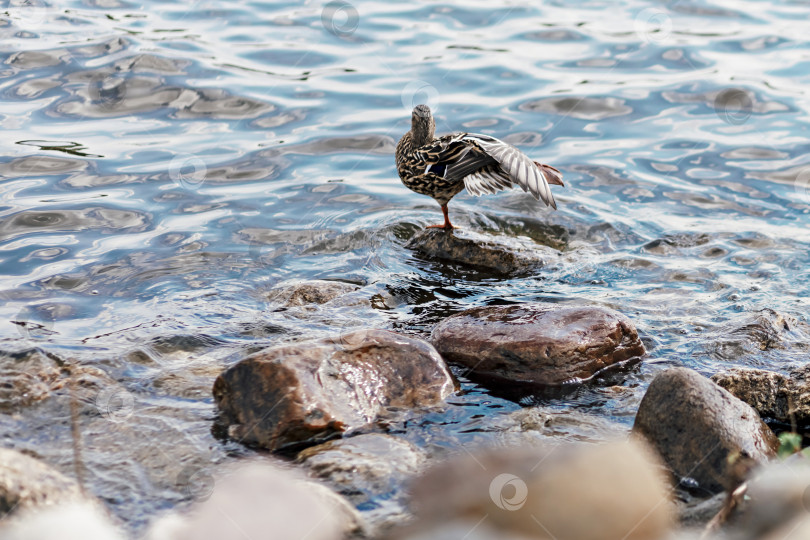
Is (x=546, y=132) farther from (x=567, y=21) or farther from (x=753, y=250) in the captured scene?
(x=567, y=21)

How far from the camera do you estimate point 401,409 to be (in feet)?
14.8

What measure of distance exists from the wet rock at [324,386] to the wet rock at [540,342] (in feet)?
1.17

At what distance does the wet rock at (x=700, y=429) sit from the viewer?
392cm

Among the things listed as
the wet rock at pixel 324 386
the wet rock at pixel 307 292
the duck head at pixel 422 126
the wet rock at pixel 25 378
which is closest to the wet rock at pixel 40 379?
the wet rock at pixel 25 378

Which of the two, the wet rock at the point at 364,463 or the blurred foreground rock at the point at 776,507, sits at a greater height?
the blurred foreground rock at the point at 776,507

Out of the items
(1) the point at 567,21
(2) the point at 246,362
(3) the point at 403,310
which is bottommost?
(3) the point at 403,310

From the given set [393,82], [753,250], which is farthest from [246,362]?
[393,82]

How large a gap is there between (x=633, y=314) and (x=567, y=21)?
8.00 m

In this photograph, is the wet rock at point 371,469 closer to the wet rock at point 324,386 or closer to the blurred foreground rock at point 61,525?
the wet rock at point 324,386

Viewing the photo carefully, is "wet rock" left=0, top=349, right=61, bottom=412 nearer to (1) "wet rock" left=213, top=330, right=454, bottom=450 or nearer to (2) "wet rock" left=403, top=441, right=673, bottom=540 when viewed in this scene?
(1) "wet rock" left=213, top=330, right=454, bottom=450

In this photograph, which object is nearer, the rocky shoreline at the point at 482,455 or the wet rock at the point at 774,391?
the rocky shoreline at the point at 482,455

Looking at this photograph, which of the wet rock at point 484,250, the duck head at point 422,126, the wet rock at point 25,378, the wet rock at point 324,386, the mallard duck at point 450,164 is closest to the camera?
the wet rock at point 324,386

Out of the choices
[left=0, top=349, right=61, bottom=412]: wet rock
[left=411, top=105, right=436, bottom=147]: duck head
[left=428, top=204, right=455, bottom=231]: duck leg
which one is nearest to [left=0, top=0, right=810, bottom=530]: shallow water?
[left=0, top=349, right=61, bottom=412]: wet rock

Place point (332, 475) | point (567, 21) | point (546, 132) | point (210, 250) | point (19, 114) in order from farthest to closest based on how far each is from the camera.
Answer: point (567, 21) < point (546, 132) < point (19, 114) < point (210, 250) < point (332, 475)
